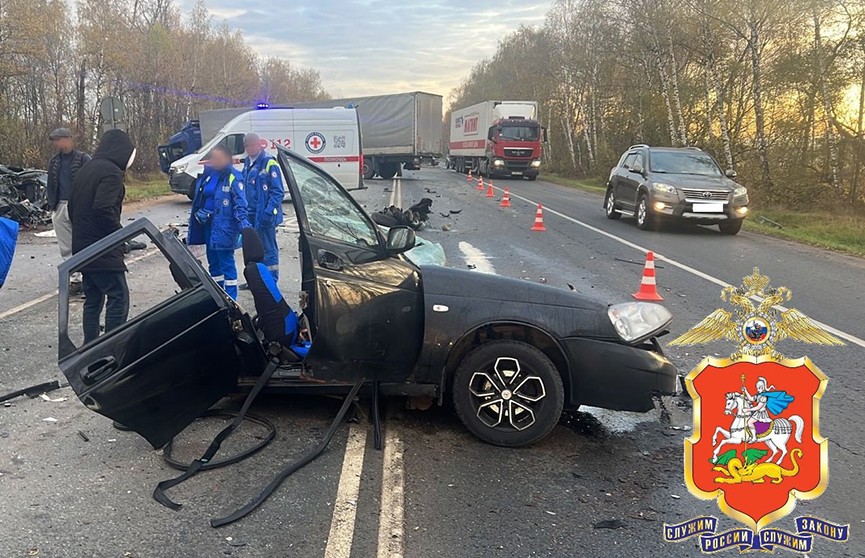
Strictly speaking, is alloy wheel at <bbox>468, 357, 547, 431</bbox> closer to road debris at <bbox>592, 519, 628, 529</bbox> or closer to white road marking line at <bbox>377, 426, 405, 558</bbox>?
white road marking line at <bbox>377, 426, 405, 558</bbox>

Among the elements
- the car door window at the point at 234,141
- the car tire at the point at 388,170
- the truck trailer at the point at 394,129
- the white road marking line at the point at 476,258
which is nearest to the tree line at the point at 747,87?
the truck trailer at the point at 394,129

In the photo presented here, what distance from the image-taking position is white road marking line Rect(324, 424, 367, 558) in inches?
113

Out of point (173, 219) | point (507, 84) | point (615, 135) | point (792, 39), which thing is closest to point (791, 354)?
point (173, 219)

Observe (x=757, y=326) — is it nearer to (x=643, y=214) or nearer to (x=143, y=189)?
(x=643, y=214)

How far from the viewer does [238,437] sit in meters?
3.95

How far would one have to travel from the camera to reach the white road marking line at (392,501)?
9.43 ft

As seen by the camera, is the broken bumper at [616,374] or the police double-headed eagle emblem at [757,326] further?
the broken bumper at [616,374]

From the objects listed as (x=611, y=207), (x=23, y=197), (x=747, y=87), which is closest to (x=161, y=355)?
(x=23, y=197)

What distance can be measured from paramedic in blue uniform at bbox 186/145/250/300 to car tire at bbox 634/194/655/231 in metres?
9.87

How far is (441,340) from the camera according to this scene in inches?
150

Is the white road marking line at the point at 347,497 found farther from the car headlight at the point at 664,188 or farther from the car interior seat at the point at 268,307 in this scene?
the car headlight at the point at 664,188

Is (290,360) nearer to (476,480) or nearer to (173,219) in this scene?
(476,480)

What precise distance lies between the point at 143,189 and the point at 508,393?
22296 millimetres

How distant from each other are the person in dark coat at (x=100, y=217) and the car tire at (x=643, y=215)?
1135cm
